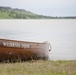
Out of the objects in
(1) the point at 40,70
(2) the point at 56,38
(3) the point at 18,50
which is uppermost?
(1) the point at 40,70

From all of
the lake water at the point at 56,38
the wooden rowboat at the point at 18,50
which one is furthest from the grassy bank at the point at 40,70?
the lake water at the point at 56,38

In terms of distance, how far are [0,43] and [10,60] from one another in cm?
102

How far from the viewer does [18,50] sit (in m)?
14.8

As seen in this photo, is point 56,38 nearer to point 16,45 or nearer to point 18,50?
point 18,50

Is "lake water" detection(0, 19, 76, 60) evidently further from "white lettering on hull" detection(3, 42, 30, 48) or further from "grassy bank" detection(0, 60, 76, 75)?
"grassy bank" detection(0, 60, 76, 75)

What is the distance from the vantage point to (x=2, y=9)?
129 meters

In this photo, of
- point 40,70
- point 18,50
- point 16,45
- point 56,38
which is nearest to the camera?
point 40,70

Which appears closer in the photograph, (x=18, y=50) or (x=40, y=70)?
(x=40, y=70)

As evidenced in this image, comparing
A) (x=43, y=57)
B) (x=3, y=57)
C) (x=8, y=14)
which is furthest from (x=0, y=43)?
(x=8, y=14)

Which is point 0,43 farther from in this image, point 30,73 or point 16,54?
point 30,73

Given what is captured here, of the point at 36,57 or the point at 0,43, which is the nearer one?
the point at 0,43

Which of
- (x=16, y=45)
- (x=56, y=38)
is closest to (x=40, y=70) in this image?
(x=16, y=45)

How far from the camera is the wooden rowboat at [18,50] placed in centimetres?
1443

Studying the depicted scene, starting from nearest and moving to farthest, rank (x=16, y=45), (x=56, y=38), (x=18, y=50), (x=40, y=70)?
(x=40, y=70), (x=16, y=45), (x=18, y=50), (x=56, y=38)
